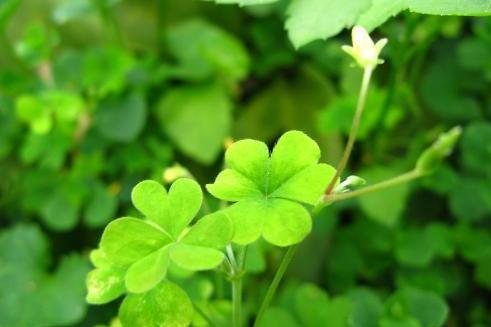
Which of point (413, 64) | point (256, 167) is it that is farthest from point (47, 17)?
point (256, 167)

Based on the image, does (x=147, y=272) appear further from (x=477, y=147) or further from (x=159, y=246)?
(x=477, y=147)

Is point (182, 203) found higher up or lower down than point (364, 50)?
lower down

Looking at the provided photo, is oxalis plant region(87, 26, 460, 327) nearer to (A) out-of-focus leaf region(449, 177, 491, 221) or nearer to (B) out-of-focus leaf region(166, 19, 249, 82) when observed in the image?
(A) out-of-focus leaf region(449, 177, 491, 221)

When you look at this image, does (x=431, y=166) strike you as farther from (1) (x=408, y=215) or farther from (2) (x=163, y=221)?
(1) (x=408, y=215)

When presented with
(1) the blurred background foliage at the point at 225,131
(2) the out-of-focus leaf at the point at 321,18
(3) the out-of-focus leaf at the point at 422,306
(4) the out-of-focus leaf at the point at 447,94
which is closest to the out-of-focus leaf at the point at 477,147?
(1) the blurred background foliage at the point at 225,131

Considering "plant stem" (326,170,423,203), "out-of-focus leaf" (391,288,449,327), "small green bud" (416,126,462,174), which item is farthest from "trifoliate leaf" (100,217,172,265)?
"out-of-focus leaf" (391,288,449,327)

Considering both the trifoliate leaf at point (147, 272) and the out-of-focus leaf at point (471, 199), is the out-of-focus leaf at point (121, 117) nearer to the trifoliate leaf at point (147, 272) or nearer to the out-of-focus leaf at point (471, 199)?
the out-of-focus leaf at point (471, 199)

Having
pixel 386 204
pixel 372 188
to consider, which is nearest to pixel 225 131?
pixel 386 204

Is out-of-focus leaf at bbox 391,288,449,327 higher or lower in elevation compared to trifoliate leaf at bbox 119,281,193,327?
lower
